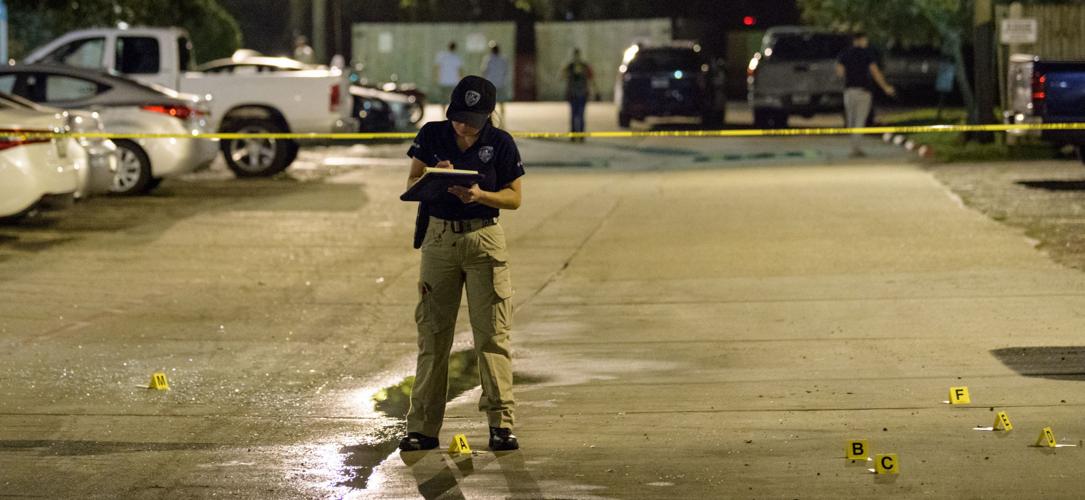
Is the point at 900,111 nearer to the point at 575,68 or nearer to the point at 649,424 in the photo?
the point at 575,68

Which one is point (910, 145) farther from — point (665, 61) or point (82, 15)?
point (82, 15)

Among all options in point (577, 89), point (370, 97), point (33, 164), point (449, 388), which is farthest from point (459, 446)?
point (370, 97)

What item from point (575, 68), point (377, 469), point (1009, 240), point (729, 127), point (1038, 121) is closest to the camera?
point (377, 469)

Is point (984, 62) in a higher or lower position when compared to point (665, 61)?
lower

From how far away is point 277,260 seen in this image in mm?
15000

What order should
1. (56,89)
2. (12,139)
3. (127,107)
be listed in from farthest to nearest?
1. (56,89)
2. (127,107)
3. (12,139)

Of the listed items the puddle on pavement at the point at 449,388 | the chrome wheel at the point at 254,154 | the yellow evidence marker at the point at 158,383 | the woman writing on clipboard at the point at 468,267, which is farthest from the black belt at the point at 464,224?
the chrome wheel at the point at 254,154

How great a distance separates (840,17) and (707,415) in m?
24.2

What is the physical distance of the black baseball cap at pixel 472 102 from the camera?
7785mm

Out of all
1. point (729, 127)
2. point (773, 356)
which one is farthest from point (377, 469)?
point (729, 127)

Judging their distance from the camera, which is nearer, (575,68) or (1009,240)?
(1009,240)

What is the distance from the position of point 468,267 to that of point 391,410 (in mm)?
1374

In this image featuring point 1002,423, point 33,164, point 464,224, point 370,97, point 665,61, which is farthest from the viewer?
point 665,61

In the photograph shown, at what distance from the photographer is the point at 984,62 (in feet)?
82.9
